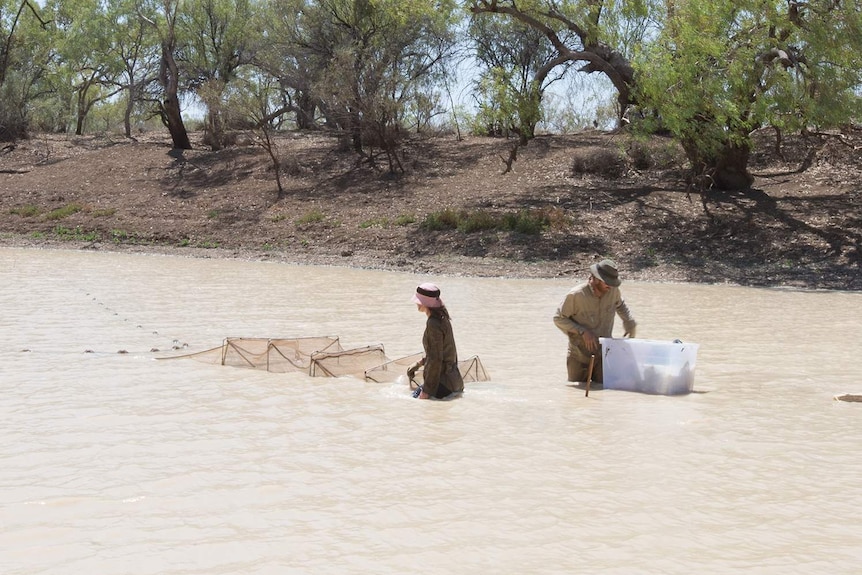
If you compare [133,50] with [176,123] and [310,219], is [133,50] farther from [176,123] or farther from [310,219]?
[310,219]

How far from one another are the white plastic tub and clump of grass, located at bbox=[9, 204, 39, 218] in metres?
22.9

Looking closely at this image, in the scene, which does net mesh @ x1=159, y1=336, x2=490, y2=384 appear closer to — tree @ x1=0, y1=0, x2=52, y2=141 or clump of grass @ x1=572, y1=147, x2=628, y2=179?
clump of grass @ x1=572, y1=147, x2=628, y2=179

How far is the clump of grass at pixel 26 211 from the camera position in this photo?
2739 cm

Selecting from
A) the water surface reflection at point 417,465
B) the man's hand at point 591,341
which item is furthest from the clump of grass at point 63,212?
the man's hand at point 591,341

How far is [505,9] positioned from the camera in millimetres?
24344

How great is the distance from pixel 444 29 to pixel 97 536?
94.1ft

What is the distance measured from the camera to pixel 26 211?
27562mm

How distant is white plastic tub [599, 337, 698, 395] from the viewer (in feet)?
28.0

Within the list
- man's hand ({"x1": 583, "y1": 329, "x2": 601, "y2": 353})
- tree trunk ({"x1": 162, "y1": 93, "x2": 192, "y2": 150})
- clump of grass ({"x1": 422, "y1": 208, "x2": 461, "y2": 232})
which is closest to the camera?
man's hand ({"x1": 583, "y1": 329, "x2": 601, "y2": 353})

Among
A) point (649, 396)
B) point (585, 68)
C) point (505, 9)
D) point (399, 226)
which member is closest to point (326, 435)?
point (649, 396)

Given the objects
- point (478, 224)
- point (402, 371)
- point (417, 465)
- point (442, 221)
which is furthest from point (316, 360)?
point (442, 221)

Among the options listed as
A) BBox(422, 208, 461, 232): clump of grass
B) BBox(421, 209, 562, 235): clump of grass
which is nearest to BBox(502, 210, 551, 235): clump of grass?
BBox(421, 209, 562, 235): clump of grass

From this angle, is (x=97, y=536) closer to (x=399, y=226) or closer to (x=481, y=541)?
(x=481, y=541)

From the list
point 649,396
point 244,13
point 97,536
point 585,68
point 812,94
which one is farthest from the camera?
point 244,13
